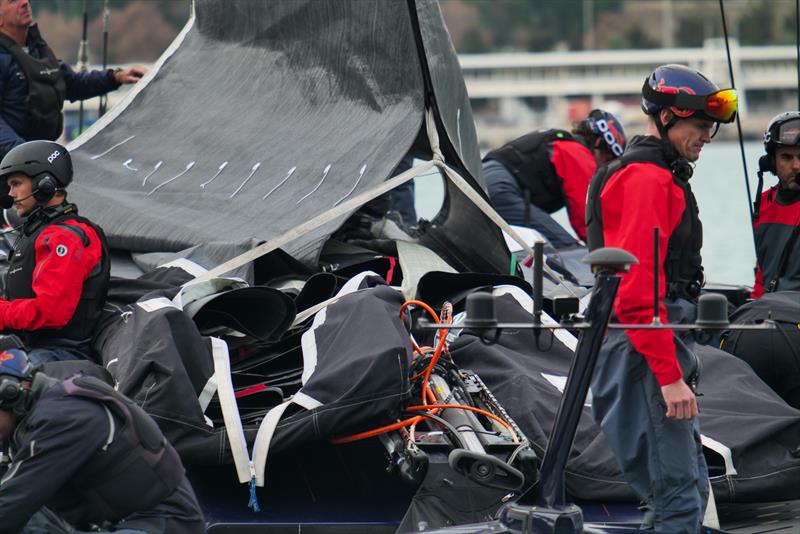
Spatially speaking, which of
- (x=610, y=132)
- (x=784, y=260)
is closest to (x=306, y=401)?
(x=784, y=260)

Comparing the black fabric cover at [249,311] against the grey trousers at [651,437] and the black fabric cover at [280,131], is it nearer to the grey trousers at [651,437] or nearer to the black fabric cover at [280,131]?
the black fabric cover at [280,131]

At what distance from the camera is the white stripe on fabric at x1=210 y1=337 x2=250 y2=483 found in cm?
443

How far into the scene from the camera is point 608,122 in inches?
306

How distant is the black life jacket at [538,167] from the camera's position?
27.4 feet

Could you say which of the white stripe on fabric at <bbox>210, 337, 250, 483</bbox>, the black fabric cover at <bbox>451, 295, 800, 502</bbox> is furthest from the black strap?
the white stripe on fabric at <bbox>210, 337, 250, 483</bbox>

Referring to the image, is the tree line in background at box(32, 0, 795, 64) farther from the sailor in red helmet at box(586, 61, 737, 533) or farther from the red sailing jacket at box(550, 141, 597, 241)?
the sailor in red helmet at box(586, 61, 737, 533)

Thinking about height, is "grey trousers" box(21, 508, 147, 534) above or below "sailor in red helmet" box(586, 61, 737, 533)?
below

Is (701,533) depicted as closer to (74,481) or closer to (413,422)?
(413,422)

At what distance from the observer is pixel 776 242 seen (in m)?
5.66

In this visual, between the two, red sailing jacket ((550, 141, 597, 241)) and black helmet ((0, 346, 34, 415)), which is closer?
black helmet ((0, 346, 34, 415))

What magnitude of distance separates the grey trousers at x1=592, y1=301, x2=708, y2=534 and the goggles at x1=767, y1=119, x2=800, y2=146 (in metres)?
1.89

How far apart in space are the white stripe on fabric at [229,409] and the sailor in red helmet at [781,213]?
7.54 ft

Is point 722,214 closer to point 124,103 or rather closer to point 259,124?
point 124,103

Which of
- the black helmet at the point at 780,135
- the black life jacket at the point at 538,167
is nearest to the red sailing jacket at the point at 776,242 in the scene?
the black helmet at the point at 780,135
